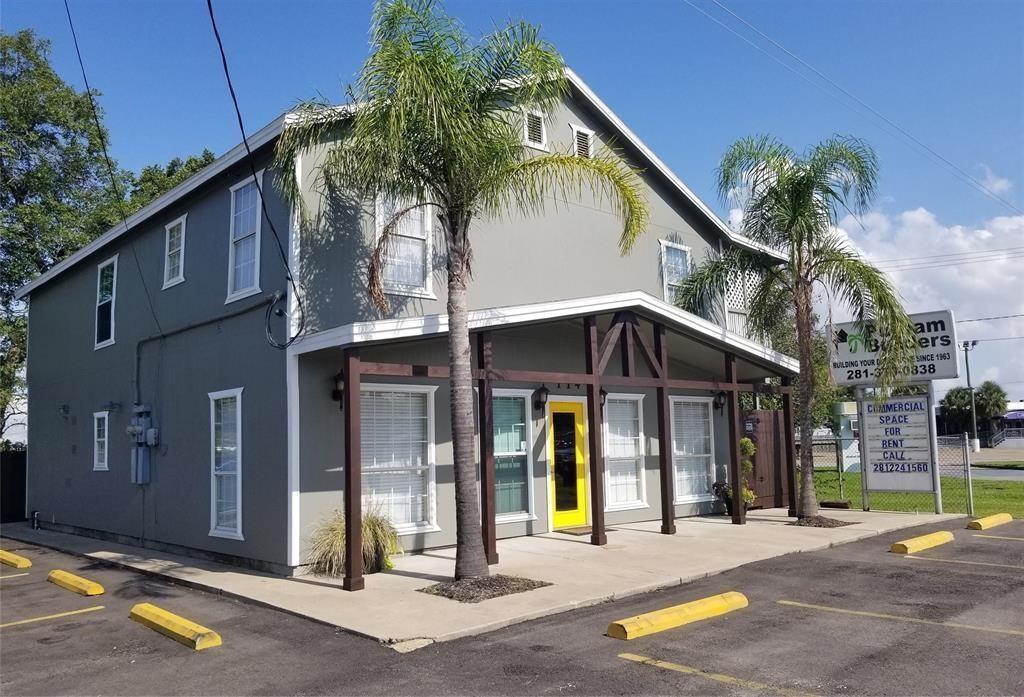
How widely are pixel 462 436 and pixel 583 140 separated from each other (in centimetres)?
788

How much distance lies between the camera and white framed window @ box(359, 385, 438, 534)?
11.3 metres

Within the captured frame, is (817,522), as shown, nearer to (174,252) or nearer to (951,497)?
(951,497)

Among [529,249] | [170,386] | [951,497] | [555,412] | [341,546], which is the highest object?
[529,249]

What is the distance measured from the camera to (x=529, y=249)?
13641 mm

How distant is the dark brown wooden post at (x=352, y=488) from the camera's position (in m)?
9.23

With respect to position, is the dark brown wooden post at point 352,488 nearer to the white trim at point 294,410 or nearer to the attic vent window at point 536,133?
the white trim at point 294,410

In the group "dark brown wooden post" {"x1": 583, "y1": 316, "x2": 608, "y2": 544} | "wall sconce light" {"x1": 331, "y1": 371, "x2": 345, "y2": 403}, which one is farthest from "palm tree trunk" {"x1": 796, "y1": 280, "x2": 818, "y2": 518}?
"wall sconce light" {"x1": 331, "y1": 371, "x2": 345, "y2": 403}

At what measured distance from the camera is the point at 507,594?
28.6 ft

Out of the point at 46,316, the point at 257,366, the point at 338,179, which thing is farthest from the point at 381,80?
the point at 46,316

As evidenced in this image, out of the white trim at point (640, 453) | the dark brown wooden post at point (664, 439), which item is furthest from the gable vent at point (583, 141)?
the white trim at point (640, 453)

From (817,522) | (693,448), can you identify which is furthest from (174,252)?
(817,522)

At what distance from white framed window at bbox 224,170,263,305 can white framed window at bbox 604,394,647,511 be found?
6360mm

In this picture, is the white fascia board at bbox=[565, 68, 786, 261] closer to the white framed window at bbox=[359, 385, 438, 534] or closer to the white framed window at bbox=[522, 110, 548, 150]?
the white framed window at bbox=[522, 110, 548, 150]

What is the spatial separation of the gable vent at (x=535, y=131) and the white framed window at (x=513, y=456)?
4.28 m
